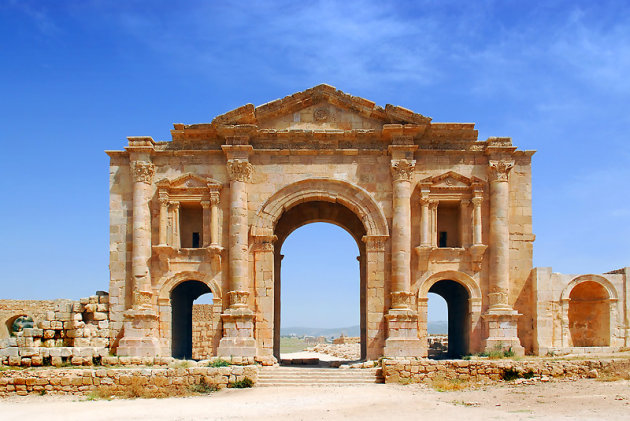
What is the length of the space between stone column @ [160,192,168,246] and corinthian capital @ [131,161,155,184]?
2.34 feet

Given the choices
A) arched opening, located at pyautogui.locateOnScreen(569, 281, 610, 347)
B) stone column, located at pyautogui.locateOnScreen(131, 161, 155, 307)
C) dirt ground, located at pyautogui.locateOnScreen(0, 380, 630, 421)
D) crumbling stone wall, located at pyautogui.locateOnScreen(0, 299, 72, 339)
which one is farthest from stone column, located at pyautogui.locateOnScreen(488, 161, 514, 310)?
crumbling stone wall, located at pyautogui.locateOnScreen(0, 299, 72, 339)

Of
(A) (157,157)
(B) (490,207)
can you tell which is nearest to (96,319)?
(A) (157,157)

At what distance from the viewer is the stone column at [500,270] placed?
2270cm

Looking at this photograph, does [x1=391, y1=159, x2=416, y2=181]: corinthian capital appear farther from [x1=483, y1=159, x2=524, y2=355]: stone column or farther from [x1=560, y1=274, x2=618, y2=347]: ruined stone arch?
[x1=560, y1=274, x2=618, y2=347]: ruined stone arch

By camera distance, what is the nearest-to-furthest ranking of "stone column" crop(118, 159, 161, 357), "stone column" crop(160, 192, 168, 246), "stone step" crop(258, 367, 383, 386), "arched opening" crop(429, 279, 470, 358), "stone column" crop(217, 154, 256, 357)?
"stone step" crop(258, 367, 383, 386) < "stone column" crop(217, 154, 256, 357) < "stone column" crop(118, 159, 161, 357) < "stone column" crop(160, 192, 168, 246) < "arched opening" crop(429, 279, 470, 358)

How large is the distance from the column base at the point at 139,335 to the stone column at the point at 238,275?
2099 mm

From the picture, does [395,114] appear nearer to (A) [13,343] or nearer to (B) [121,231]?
(B) [121,231]

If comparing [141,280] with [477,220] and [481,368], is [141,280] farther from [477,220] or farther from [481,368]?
[477,220]

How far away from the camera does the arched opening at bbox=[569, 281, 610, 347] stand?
77.4 feet

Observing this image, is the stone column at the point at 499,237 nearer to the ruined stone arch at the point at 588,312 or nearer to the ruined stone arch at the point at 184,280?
the ruined stone arch at the point at 588,312

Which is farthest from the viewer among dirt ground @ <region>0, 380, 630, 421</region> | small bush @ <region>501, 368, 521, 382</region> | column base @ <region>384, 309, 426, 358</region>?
column base @ <region>384, 309, 426, 358</region>

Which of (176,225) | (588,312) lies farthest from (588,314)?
(176,225)

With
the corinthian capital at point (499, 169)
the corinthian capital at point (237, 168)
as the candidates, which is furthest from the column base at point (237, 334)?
the corinthian capital at point (499, 169)

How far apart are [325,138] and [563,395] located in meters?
10.7
